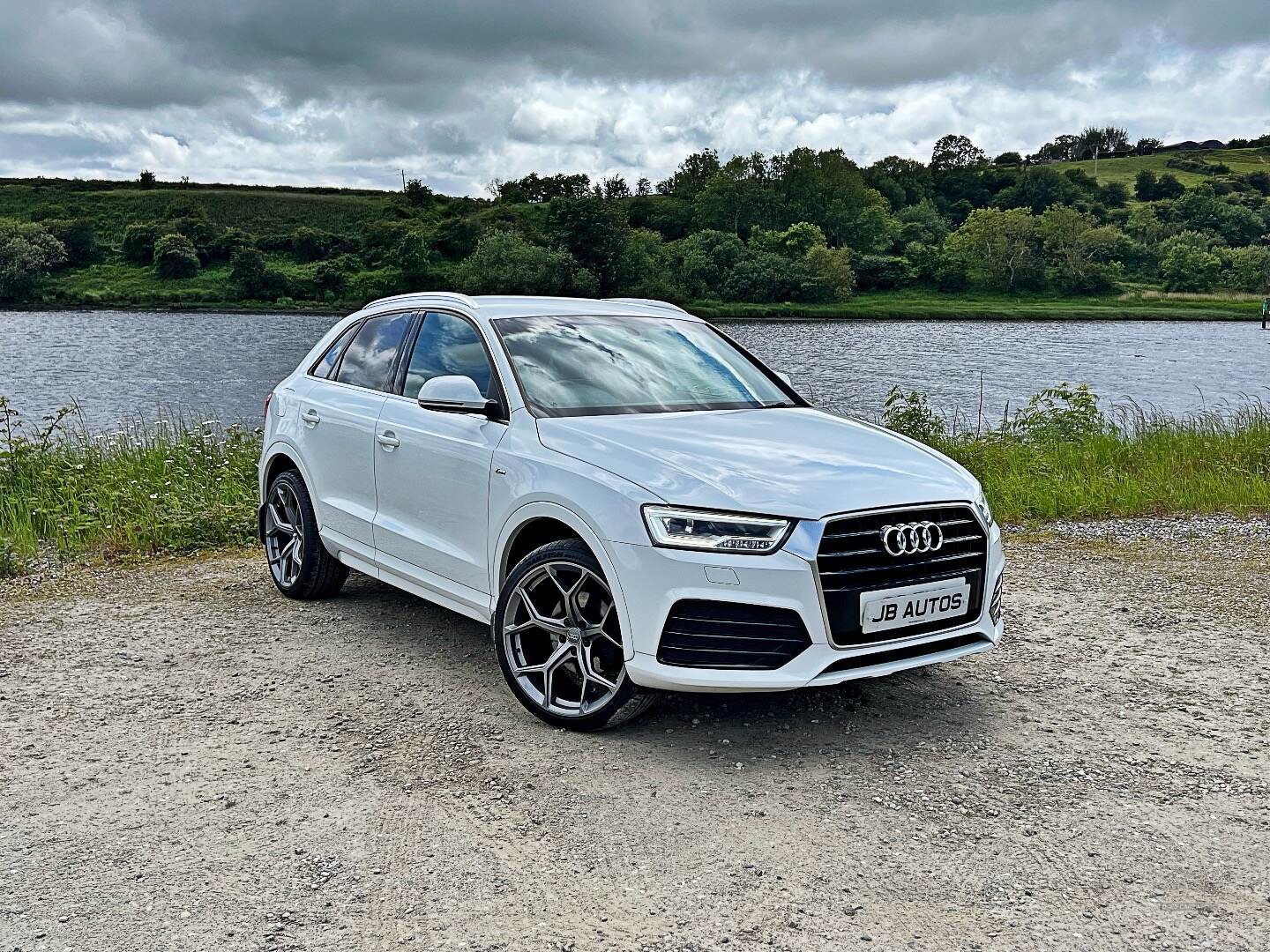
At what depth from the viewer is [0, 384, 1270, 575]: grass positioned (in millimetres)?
9297

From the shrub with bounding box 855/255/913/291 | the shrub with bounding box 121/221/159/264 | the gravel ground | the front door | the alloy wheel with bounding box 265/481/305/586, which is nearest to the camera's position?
the gravel ground

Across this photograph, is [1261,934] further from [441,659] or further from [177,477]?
[177,477]

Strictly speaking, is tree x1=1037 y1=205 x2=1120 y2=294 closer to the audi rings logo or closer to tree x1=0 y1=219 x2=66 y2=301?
tree x1=0 y1=219 x2=66 y2=301

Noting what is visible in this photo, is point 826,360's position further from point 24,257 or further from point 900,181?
point 900,181

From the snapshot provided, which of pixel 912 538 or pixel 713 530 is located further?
pixel 912 538

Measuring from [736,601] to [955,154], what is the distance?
179 m

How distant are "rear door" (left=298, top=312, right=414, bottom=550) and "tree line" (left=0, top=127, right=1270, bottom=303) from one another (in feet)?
239

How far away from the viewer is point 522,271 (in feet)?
261

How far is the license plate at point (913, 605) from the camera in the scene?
4234 millimetres

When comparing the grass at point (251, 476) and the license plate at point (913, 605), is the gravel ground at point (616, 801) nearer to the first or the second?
the license plate at point (913, 605)

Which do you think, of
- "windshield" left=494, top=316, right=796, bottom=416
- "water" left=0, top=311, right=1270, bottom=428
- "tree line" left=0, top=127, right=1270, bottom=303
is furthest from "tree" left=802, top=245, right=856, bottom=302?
"windshield" left=494, top=316, right=796, bottom=416

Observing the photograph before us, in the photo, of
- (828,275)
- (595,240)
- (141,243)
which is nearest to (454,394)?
(595,240)

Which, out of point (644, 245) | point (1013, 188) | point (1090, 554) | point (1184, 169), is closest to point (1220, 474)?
point (1090, 554)

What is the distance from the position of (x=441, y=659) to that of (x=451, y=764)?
1423 millimetres
